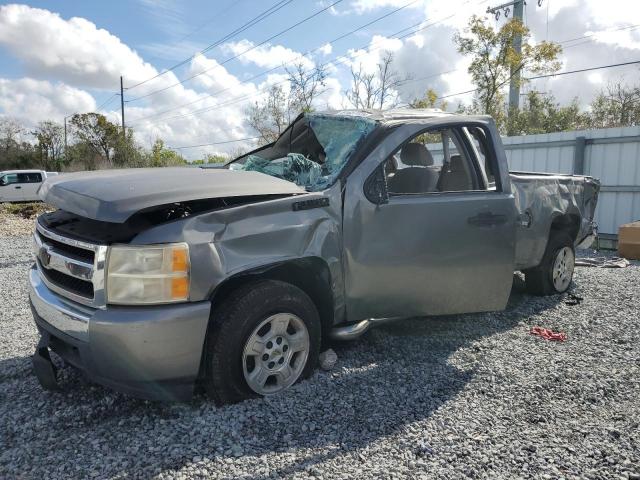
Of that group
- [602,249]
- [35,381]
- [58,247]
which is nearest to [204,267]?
[58,247]

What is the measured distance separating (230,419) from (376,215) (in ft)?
5.13

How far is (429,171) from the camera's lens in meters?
4.14

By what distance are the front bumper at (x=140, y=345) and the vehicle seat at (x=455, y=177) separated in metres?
2.27

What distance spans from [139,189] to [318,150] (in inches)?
69.8

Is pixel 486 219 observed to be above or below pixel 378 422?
above

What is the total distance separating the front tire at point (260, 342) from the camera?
2.83 meters

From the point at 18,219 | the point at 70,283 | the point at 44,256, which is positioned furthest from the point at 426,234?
the point at 18,219

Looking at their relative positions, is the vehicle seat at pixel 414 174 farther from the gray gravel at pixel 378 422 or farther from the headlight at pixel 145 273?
the headlight at pixel 145 273

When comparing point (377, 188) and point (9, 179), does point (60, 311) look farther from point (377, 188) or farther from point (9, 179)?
point (9, 179)

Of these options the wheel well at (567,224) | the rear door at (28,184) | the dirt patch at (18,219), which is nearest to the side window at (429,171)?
the wheel well at (567,224)

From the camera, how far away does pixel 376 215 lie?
3.37m

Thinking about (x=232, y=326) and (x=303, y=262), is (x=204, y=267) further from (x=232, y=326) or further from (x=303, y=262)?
(x=303, y=262)

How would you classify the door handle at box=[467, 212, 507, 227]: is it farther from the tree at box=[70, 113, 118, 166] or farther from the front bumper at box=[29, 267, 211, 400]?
the tree at box=[70, 113, 118, 166]

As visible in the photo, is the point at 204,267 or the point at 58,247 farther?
the point at 58,247
